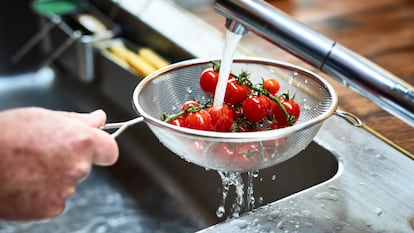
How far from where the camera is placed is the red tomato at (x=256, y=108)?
0.77m

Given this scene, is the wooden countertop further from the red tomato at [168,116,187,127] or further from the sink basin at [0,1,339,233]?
the red tomato at [168,116,187,127]

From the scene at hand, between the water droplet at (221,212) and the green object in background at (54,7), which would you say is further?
the green object in background at (54,7)

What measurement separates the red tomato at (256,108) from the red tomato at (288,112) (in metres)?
0.02

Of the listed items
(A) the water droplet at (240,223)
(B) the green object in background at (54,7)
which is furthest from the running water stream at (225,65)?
(B) the green object in background at (54,7)

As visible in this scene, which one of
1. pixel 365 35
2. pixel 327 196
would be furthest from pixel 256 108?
pixel 365 35

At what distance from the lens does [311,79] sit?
86 cm

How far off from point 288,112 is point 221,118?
0.08 m

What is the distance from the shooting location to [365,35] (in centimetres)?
131

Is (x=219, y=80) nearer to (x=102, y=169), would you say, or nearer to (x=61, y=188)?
(x=61, y=188)

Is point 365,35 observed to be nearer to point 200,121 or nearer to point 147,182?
point 147,182

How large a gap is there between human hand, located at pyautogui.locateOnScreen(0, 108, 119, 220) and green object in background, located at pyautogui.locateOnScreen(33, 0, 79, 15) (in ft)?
2.52

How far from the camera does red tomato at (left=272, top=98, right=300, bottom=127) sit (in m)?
0.79

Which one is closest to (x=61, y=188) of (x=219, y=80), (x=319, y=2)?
(x=219, y=80)

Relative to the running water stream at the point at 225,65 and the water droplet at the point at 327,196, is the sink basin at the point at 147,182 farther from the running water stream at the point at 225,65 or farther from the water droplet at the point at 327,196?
the running water stream at the point at 225,65
